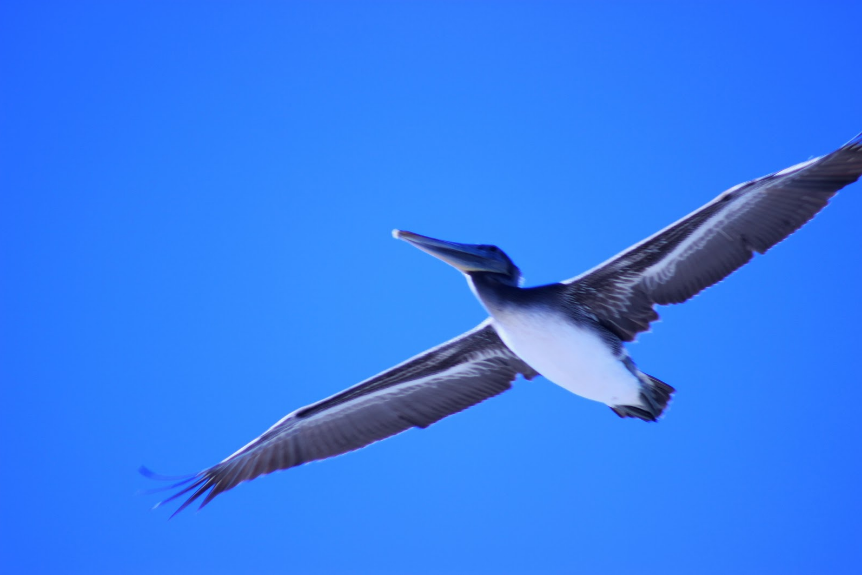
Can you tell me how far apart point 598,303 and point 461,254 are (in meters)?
1.39

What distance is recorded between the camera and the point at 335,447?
8773 mm

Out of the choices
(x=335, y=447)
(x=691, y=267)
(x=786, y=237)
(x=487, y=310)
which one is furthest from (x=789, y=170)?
(x=335, y=447)

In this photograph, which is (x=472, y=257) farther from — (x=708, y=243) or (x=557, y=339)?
(x=708, y=243)

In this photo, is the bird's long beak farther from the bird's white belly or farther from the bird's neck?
the bird's white belly

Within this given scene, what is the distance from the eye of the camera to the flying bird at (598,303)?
7.54m

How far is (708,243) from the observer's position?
7.84 m

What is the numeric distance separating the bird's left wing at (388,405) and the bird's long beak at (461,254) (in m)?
0.69

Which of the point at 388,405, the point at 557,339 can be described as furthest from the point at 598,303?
the point at 388,405

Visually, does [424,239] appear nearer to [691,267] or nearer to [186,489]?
[691,267]

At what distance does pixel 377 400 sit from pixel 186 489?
2101 mm

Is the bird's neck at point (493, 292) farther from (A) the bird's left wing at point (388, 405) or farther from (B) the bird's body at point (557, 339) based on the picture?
(A) the bird's left wing at point (388, 405)

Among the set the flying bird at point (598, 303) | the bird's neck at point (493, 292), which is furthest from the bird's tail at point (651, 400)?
the bird's neck at point (493, 292)

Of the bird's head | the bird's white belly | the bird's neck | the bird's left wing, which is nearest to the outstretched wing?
the bird's white belly

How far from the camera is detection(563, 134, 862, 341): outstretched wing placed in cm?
739
